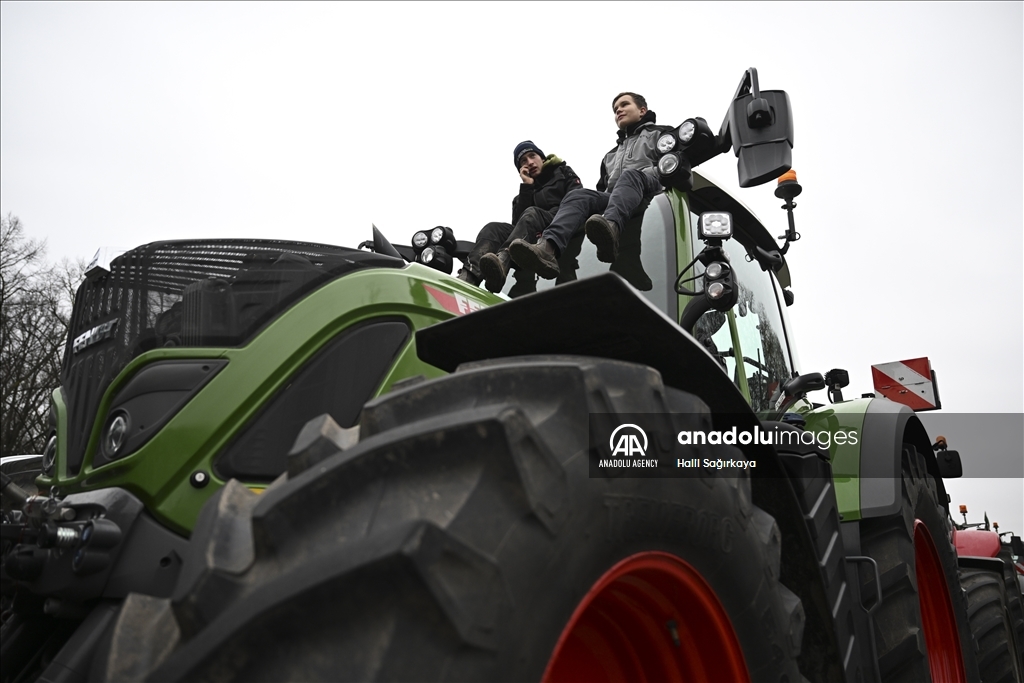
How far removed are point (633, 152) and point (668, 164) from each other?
0.43 metres

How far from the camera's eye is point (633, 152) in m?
3.52

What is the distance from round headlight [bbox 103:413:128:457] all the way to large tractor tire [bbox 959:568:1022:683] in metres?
3.71

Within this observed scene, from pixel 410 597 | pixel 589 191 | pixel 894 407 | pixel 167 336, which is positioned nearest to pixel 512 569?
pixel 410 597

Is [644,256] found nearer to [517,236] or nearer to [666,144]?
[666,144]

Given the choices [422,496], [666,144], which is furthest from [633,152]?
[422,496]

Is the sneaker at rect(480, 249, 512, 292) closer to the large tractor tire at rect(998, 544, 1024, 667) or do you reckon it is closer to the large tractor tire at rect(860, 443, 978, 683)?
the large tractor tire at rect(860, 443, 978, 683)

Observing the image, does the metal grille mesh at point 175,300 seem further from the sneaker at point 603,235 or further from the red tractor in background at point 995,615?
the red tractor in background at point 995,615

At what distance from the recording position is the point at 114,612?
1507 millimetres

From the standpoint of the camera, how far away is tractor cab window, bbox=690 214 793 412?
3182 mm

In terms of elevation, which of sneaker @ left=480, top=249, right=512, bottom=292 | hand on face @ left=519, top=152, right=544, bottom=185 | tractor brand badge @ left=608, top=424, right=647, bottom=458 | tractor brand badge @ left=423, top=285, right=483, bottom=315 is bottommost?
tractor brand badge @ left=608, top=424, right=647, bottom=458

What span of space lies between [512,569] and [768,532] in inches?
34.8

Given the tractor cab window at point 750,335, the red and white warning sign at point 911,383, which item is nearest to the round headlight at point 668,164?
the tractor cab window at point 750,335

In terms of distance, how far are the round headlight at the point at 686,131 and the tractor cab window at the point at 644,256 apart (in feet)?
0.74

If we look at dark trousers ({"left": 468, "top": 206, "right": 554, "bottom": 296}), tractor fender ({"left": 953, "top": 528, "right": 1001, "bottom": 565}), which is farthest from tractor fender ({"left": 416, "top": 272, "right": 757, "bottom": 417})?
tractor fender ({"left": 953, "top": 528, "right": 1001, "bottom": 565})
